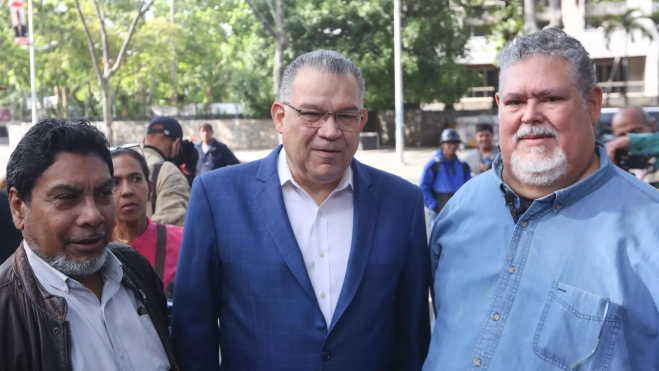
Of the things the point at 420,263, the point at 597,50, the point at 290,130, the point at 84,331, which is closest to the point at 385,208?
the point at 420,263

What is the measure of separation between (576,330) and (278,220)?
1.15 metres

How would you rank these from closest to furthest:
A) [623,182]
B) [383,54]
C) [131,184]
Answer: [623,182]
[131,184]
[383,54]

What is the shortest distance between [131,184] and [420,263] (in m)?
1.80

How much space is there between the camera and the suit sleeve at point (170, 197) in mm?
4816

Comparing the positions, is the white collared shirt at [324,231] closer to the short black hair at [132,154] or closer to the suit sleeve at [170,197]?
the short black hair at [132,154]

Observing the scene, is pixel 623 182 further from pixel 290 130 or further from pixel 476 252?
pixel 290 130

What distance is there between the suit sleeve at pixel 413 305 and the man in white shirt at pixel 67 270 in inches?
37.9

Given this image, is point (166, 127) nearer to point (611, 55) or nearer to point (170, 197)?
point (170, 197)

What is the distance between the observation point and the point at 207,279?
2.83 metres

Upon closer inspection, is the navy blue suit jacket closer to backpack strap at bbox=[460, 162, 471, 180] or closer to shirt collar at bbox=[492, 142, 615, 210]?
shirt collar at bbox=[492, 142, 615, 210]

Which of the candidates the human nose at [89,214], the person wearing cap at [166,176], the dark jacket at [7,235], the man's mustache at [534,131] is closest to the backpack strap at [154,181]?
the person wearing cap at [166,176]

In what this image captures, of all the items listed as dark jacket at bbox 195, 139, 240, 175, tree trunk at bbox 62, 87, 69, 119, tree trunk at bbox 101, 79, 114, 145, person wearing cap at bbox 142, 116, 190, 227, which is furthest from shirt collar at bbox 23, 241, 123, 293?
tree trunk at bbox 62, 87, 69, 119

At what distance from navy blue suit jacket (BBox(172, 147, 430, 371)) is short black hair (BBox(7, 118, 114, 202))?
23.3 inches

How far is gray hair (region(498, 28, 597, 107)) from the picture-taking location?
2.52 m
